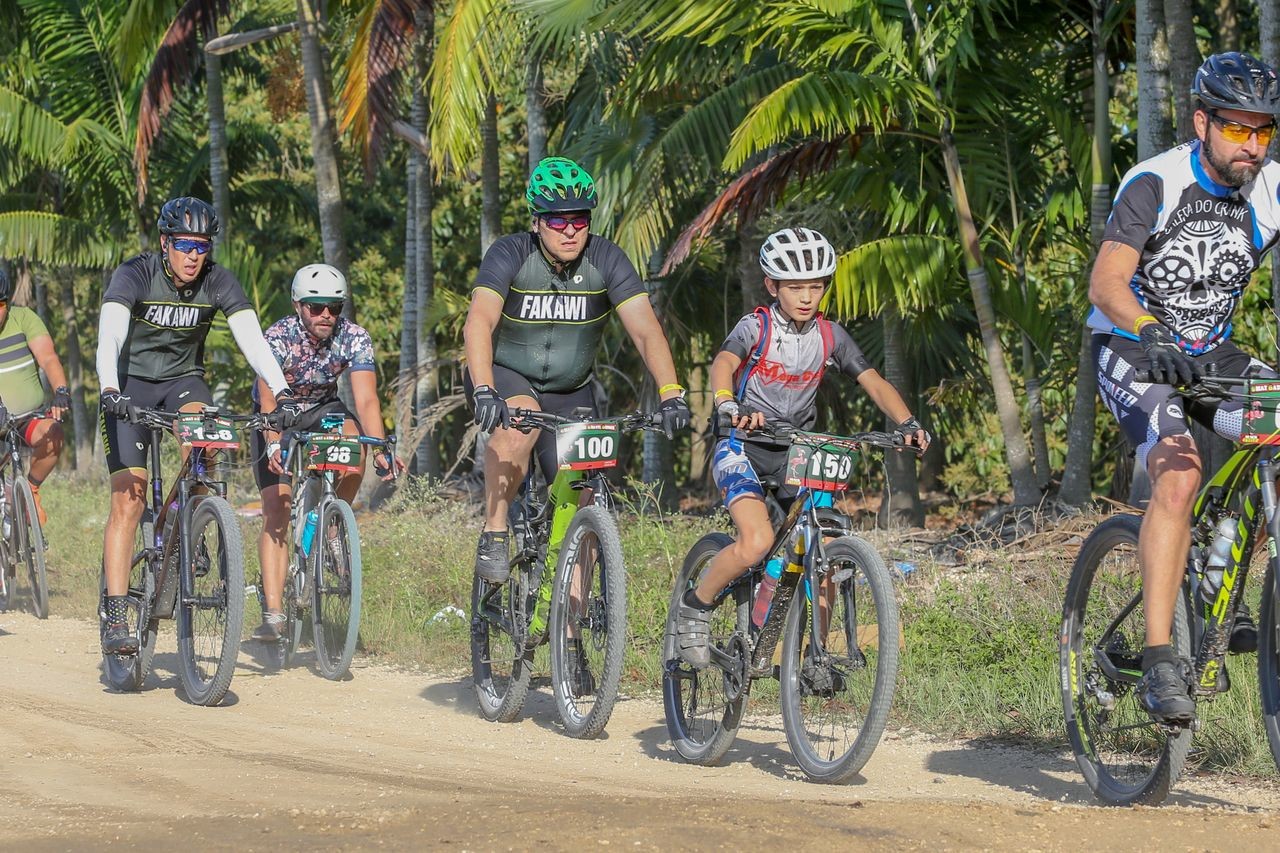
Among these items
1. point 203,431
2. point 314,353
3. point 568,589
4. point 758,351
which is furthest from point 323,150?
point 758,351

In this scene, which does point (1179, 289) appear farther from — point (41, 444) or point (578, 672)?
point (41, 444)

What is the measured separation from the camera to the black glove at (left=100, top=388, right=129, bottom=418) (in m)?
8.06

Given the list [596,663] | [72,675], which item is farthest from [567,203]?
[72,675]

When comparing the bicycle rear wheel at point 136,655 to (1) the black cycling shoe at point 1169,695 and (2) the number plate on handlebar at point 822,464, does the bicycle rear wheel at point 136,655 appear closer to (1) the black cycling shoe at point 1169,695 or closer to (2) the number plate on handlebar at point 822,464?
(2) the number plate on handlebar at point 822,464

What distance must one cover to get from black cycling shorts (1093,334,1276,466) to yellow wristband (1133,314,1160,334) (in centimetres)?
12

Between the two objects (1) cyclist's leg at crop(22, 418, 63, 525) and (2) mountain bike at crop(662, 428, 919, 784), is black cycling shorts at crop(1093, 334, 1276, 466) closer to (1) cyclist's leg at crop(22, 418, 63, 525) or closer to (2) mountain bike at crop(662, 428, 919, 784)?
(2) mountain bike at crop(662, 428, 919, 784)

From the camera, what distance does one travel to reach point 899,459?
18188mm

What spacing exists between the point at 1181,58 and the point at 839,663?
673cm

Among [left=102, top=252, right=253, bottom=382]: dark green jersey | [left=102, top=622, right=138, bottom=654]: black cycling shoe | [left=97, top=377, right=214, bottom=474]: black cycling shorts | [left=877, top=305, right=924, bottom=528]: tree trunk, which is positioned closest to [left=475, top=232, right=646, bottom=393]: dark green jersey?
[left=102, top=252, right=253, bottom=382]: dark green jersey

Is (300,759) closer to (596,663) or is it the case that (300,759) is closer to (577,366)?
(596,663)

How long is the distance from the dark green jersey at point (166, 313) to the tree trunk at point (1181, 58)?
6.23 m

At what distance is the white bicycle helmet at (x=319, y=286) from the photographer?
9391 millimetres

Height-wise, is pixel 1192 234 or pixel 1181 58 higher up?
pixel 1181 58

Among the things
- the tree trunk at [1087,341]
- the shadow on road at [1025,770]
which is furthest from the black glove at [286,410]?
the tree trunk at [1087,341]
